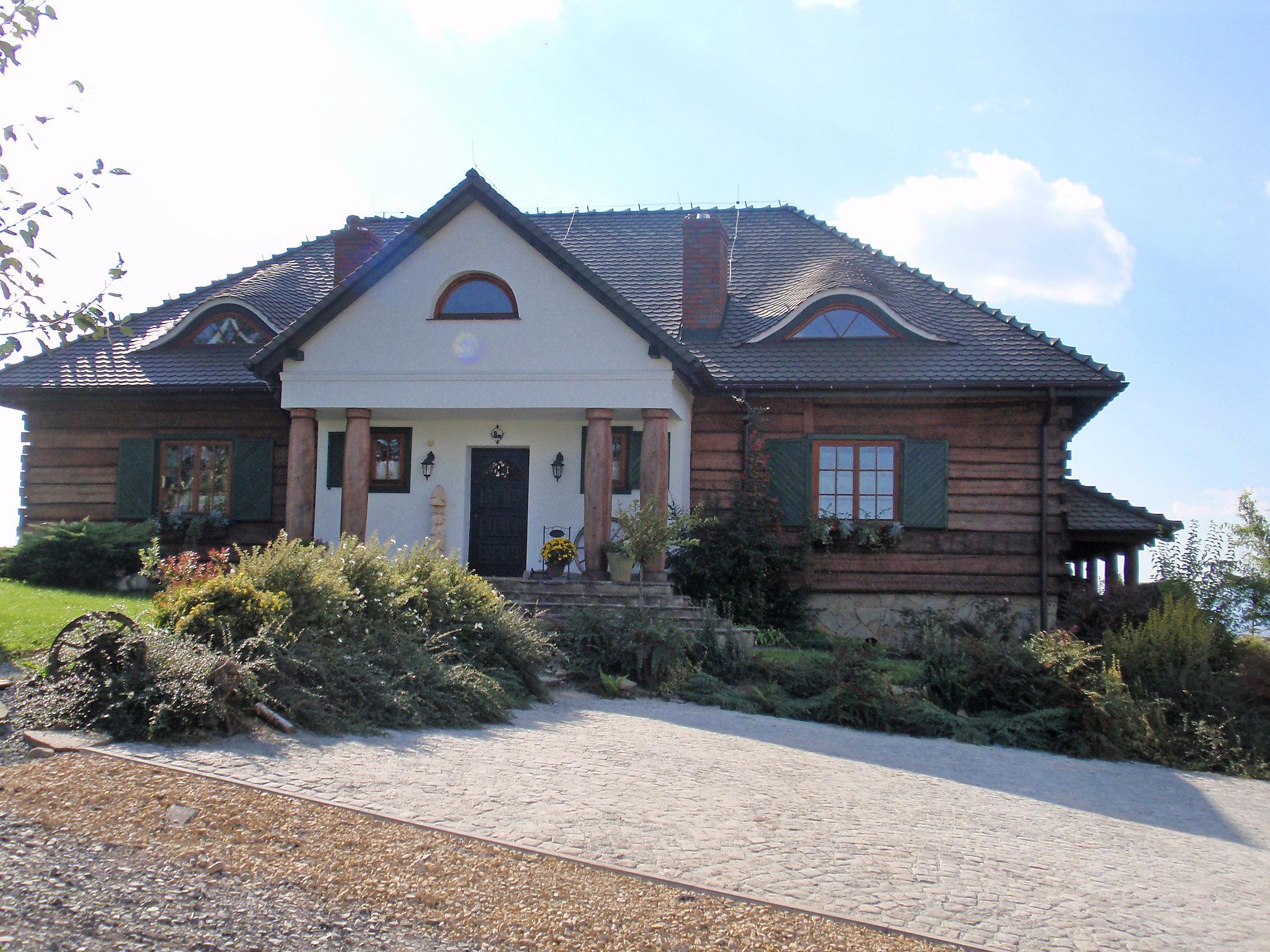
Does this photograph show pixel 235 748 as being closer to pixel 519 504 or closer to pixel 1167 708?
pixel 1167 708

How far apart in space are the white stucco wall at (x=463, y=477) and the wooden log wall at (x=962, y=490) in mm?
1774

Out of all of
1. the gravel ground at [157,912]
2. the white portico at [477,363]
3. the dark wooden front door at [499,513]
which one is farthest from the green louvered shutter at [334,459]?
the gravel ground at [157,912]

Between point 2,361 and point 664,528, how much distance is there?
8.72m

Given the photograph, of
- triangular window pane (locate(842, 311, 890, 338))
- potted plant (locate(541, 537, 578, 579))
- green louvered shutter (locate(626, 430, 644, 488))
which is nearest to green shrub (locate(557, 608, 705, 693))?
potted plant (locate(541, 537, 578, 579))

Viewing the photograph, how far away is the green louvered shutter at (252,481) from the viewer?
1606cm

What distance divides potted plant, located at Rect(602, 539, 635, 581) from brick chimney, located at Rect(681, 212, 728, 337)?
15.5ft

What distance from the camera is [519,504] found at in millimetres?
15391

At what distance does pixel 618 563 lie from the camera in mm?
13195

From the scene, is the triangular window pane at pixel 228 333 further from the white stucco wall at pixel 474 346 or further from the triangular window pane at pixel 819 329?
the triangular window pane at pixel 819 329

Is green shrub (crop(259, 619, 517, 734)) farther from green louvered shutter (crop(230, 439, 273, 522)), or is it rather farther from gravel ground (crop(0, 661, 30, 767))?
green louvered shutter (crop(230, 439, 273, 522))

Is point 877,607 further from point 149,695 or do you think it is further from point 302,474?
point 149,695

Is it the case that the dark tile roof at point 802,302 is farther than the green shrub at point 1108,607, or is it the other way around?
the dark tile roof at point 802,302

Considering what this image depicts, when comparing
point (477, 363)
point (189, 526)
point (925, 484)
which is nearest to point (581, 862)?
point (477, 363)

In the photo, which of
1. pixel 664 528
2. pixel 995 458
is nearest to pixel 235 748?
pixel 664 528
